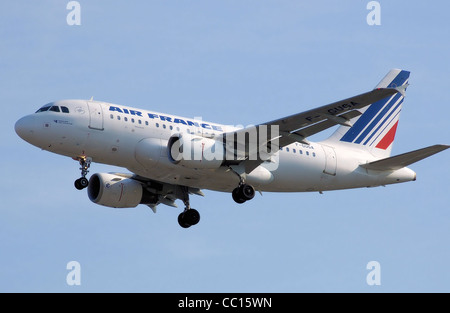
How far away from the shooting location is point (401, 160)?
2004 inches

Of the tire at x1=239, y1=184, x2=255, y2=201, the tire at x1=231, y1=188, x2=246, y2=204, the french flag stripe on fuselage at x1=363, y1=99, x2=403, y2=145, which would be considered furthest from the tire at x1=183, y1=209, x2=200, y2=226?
the french flag stripe on fuselage at x1=363, y1=99, x2=403, y2=145

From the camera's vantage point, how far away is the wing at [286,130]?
43.9 m

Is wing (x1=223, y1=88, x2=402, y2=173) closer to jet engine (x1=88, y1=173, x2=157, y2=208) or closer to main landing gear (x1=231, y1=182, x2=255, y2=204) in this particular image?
main landing gear (x1=231, y1=182, x2=255, y2=204)

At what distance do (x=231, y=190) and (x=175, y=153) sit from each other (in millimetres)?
5177

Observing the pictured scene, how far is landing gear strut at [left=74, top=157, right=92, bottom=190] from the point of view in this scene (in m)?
46.0

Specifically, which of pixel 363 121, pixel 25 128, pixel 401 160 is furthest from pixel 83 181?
pixel 363 121

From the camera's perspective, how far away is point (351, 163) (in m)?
52.0

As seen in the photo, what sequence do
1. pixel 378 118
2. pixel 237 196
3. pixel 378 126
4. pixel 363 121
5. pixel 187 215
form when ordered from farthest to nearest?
pixel 378 118 < pixel 378 126 < pixel 363 121 < pixel 187 215 < pixel 237 196

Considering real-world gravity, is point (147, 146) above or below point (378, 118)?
below

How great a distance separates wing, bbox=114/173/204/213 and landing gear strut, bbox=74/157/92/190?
575 centimetres

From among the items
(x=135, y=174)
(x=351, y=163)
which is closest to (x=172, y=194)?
(x=135, y=174)

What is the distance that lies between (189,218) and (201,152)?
21.1 feet

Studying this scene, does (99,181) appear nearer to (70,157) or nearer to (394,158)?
(70,157)

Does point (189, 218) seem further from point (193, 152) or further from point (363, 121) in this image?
point (363, 121)
